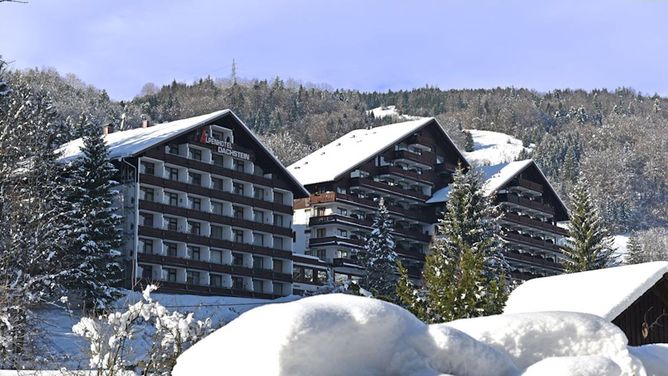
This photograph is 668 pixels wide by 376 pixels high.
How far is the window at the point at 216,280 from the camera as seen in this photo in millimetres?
60500

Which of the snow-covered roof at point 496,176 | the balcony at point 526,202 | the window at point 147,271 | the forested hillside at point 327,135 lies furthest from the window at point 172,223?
the forested hillside at point 327,135

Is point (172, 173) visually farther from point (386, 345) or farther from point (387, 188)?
point (386, 345)

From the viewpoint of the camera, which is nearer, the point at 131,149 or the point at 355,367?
the point at 355,367

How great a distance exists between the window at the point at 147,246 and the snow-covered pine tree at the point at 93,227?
5048 millimetres

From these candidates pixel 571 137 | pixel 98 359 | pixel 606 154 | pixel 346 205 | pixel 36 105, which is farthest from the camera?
pixel 571 137

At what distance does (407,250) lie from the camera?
7231 centimetres

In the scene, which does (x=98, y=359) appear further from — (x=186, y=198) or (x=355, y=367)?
(x=186, y=198)

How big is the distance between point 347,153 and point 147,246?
923 inches

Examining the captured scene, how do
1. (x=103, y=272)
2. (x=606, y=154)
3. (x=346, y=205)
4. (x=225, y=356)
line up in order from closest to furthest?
(x=225, y=356) < (x=103, y=272) < (x=346, y=205) < (x=606, y=154)

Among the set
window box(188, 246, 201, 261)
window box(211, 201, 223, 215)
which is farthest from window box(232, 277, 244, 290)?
window box(211, 201, 223, 215)

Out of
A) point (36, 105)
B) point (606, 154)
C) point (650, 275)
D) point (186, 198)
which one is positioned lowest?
point (650, 275)

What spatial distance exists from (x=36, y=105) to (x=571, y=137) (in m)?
159

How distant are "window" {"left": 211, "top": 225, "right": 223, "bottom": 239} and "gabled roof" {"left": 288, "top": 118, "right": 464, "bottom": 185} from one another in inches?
447

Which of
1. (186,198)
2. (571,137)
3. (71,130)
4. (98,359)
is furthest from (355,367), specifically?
(571,137)
